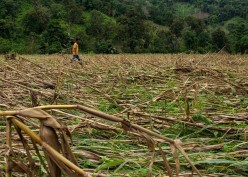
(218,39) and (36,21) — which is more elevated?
(36,21)

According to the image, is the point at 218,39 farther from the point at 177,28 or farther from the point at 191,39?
the point at 177,28

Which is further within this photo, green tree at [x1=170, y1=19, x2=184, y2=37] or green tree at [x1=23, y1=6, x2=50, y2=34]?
green tree at [x1=170, y1=19, x2=184, y2=37]

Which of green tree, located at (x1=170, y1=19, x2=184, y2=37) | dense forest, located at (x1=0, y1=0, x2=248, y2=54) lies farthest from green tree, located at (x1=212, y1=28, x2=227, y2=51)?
green tree, located at (x1=170, y1=19, x2=184, y2=37)

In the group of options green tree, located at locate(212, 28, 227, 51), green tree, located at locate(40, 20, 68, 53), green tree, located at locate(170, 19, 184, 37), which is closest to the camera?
green tree, located at locate(40, 20, 68, 53)

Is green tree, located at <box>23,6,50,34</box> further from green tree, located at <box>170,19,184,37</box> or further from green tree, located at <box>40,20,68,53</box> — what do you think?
green tree, located at <box>170,19,184,37</box>

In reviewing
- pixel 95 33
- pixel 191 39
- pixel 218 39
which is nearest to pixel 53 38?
pixel 95 33

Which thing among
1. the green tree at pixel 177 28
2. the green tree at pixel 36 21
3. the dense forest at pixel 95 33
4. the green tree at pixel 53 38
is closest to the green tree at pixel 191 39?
the dense forest at pixel 95 33

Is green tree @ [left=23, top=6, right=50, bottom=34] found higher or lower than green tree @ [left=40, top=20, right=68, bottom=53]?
higher

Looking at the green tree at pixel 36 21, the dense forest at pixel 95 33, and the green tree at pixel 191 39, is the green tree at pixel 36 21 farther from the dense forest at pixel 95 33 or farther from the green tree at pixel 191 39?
the green tree at pixel 191 39

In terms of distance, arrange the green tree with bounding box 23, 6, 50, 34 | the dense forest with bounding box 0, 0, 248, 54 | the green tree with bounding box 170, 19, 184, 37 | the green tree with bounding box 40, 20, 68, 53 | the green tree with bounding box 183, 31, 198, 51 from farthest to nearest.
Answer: the green tree with bounding box 170, 19, 184, 37, the green tree with bounding box 23, 6, 50, 34, the green tree with bounding box 183, 31, 198, 51, the dense forest with bounding box 0, 0, 248, 54, the green tree with bounding box 40, 20, 68, 53

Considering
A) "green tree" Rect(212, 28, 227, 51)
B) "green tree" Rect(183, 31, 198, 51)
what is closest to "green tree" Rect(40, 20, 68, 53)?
"green tree" Rect(183, 31, 198, 51)

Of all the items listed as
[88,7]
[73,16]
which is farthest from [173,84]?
[88,7]

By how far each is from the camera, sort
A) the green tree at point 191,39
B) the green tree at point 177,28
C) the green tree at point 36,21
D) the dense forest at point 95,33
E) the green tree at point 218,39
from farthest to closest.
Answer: the green tree at point 177,28, the green tree at point 36,21, the green tree at point 191,39, the green tree at point 218,39, the dense forest at point 95,33

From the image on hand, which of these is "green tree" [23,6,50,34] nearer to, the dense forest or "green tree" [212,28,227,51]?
the dense forest
